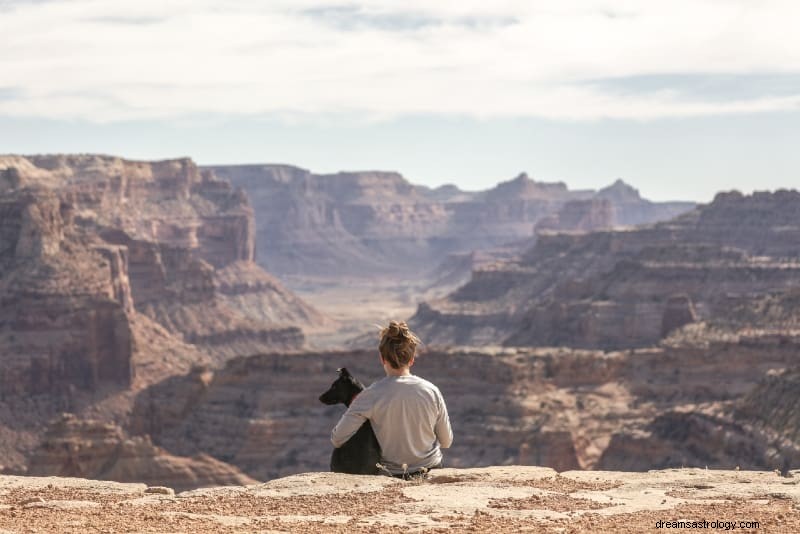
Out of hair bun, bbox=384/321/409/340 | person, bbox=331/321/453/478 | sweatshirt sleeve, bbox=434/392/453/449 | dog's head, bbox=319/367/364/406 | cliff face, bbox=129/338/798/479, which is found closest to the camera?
hair bun, bbox=384/321/409/340

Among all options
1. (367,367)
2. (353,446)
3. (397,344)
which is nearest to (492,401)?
(367,367)

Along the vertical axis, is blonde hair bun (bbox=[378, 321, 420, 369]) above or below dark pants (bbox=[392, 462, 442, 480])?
above

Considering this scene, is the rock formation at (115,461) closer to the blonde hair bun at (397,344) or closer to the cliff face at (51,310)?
the cliff face at (51,310)

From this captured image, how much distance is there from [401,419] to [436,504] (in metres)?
1.88

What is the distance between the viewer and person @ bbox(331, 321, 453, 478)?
22703 millimetres

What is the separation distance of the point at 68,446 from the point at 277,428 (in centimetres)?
1716

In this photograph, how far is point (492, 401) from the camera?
96.9 metres

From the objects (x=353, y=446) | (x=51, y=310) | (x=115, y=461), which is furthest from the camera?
(x=51, y=310)

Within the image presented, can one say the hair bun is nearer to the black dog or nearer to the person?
the person

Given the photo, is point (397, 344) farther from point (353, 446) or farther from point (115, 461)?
point (115, 461)

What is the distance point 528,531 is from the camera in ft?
65.7

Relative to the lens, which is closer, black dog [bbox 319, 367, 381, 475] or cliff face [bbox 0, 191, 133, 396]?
black dog [bbox 319, 367, 381, 475]


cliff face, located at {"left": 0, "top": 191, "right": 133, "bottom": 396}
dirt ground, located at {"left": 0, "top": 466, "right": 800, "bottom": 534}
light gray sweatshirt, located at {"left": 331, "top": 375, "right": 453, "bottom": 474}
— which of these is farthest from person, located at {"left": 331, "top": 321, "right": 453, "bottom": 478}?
cliff face, located at {"left": 0, "top": 191, "right": 133, "bottom": 396}

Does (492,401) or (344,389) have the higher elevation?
(344,389)
